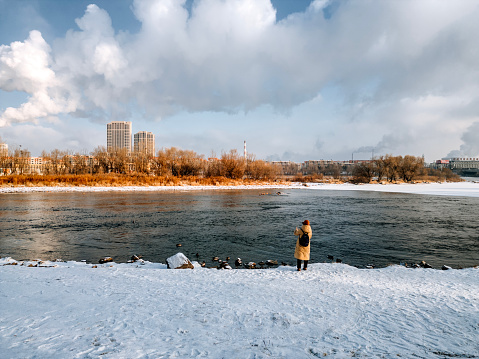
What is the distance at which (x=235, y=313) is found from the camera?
534 cm

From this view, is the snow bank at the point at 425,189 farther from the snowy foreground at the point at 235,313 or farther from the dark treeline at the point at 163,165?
the snowy foreground at the point at 235,313

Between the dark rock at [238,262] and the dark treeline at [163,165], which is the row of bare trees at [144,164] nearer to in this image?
the dark treeline at [163,165]

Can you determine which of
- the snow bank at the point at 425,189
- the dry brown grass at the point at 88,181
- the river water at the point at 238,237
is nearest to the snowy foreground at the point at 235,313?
the river water at the point at 238,237

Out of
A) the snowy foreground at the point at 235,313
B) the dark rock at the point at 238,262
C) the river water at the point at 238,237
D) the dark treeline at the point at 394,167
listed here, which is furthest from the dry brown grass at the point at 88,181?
the dark rock at the point at 238,262

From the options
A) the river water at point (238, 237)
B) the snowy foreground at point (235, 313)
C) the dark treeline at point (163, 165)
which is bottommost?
the river water at point (238, 237)

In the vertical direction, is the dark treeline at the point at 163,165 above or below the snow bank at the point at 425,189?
above

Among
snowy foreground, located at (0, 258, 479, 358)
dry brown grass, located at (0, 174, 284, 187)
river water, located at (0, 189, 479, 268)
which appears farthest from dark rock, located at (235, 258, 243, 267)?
dry brown grass, located at (0, 174, 284, 187)

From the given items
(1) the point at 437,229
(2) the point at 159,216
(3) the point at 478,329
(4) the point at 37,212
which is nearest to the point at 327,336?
(3) the point at 478,329

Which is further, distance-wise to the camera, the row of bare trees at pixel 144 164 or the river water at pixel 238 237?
the row of bare trees at pixel 144 164

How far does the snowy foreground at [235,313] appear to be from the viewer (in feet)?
13.7

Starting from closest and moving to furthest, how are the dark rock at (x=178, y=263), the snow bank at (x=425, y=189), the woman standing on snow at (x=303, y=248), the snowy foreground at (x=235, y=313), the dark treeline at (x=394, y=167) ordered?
the snowy foreground at (x=235, y=313) < the woman standing on snow at (x=303, y=248) < the dark rock at (x=178, y=263) < the snow bank at (x=425, y=189) < the dark treeline at (x=394, y=167)

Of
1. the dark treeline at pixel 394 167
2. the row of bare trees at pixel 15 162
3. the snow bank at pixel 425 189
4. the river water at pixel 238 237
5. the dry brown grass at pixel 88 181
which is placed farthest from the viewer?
the dark treeline at pixel 394 167

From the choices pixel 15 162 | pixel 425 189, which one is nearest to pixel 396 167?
pixel 425 189

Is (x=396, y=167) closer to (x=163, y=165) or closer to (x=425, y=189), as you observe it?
(x=425, y=189)
